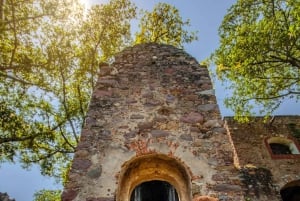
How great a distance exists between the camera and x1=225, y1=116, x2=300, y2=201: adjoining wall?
10703 mm

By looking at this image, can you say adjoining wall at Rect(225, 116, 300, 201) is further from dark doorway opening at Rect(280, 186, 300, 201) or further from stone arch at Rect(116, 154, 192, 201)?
stone arch at Rect(116, 154, 192, 201)

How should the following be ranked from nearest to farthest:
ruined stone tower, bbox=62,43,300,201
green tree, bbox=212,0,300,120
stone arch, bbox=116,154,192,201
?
ruined stone tower, bbox=62,43,300,201 < stone arch, bbox=116,154,192,201 < green tree, bbox=212,0,300,120

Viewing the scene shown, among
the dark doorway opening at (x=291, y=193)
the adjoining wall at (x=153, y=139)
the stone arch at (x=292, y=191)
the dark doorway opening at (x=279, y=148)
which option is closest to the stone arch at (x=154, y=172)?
Result: the adjoining wall at (x=153, y=139)

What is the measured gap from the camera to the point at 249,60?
9.18 m

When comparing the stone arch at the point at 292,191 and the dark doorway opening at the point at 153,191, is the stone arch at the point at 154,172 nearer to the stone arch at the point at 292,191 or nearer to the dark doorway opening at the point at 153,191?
the dark doorway opening at the point at 153,191

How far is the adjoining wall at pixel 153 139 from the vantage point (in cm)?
383

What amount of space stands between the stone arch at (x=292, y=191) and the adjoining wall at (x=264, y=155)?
15.4 inches

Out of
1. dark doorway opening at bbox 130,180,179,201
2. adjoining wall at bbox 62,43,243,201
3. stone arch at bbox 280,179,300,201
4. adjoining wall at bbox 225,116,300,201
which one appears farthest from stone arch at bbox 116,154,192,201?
stone arch at bbox 280,179,300,201

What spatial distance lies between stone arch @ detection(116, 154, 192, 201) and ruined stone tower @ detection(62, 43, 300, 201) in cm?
1

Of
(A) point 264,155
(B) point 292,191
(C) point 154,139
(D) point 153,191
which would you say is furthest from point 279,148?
(C) point 154,139

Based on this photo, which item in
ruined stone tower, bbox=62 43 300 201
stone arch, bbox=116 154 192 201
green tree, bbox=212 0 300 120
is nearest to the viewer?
ruined stone tower, bbox=62 43 300 201

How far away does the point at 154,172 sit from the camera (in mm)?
4301

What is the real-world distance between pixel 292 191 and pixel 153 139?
10134 mm

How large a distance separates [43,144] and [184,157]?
25.4ft
